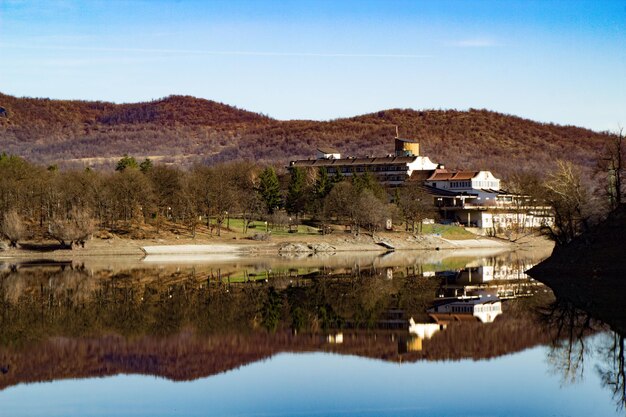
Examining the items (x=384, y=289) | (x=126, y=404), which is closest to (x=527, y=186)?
(x=384, y=289)

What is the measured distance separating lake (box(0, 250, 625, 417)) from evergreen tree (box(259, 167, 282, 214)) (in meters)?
50.4

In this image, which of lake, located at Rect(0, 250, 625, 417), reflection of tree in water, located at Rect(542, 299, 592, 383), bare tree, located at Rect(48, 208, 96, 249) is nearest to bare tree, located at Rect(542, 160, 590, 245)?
lake, located at Rect(0, 250, 625, 417)

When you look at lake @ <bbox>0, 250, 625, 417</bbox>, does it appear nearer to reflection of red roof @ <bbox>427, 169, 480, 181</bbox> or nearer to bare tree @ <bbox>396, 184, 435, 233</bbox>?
bare tree @ <bbox>396, 184, 435, 233</bbox>

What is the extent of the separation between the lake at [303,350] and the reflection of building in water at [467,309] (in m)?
0.10

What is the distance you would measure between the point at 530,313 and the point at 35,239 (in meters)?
56.0

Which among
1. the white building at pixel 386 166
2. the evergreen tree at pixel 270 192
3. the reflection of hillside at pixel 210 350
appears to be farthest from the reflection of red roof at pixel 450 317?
the white building at pixel 386 166

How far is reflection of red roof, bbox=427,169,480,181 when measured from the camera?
126 meters

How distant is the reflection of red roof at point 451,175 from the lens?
126 meters

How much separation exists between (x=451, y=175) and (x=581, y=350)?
4026 inches

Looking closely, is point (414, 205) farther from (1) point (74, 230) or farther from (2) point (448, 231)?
(1) point (74, 230)

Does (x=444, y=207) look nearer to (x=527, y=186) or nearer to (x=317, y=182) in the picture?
(x=527, y=186)

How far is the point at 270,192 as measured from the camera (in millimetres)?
105625

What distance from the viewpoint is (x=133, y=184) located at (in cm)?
9094

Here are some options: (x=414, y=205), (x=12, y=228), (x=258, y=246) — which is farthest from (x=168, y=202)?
(x=414, y=205)
